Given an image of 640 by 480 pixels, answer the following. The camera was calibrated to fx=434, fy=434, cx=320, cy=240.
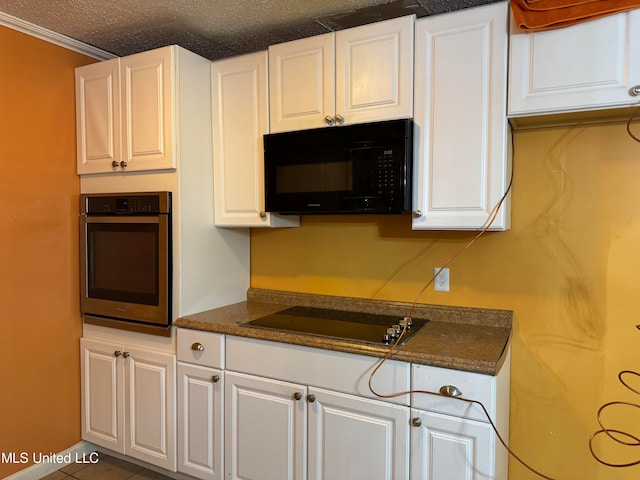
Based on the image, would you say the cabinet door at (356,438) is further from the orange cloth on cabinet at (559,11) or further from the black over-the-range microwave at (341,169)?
the orange cloth on cabinet at (559,11)

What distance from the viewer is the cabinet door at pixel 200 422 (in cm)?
203

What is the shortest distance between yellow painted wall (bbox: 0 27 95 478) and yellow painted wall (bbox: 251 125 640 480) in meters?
1.92

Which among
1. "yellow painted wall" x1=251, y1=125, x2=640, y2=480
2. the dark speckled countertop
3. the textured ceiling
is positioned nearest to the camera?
the dark speckled countertop

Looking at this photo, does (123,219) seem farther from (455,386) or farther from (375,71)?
(455,386)

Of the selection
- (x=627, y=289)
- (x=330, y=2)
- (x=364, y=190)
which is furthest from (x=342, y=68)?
(x=627, y=289)

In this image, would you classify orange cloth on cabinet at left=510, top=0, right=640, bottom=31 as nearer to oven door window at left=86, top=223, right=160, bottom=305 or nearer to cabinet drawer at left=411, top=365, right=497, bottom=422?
cabinet drawer at left=411, top=365, right=497, bottom=422

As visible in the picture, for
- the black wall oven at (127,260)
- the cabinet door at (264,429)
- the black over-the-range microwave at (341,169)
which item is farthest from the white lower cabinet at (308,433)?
the black over-the-range microwave at (341,169)

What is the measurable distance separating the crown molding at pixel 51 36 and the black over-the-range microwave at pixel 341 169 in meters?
1.23

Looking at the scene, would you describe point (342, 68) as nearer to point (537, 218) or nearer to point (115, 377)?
point (537, 218)

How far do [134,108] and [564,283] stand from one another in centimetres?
220

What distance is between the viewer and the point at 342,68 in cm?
193

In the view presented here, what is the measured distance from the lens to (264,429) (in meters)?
1.92

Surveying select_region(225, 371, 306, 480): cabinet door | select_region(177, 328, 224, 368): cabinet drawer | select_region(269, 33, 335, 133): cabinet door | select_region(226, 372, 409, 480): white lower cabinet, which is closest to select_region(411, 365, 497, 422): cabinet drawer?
select_region(226, 372, 409, 480): white lower cabinet

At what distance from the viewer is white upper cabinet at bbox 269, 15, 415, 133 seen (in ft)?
5.97
